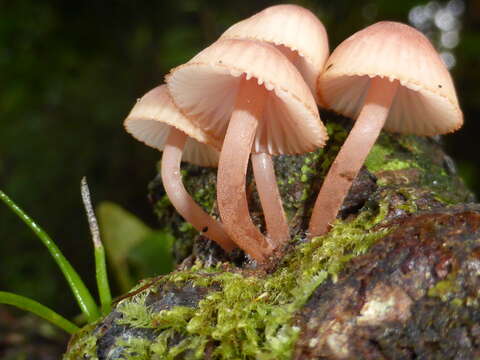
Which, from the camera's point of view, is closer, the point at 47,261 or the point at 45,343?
the point at 45,343

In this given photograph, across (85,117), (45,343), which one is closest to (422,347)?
(45,343)

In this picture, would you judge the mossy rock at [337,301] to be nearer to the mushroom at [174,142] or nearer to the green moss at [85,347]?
the green moss at [85,347]

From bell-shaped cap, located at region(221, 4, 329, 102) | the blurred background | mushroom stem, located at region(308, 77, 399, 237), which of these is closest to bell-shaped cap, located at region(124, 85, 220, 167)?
bell-shaped cap, located at region(221, 4, 329, 102)

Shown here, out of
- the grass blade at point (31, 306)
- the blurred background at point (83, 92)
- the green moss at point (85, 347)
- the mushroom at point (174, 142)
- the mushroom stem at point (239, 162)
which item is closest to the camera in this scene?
the green moss at point (85, 347)

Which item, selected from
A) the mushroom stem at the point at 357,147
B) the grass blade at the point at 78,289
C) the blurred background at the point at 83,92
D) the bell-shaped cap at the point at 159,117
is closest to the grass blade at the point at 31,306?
the grass blade at the point at 78,289

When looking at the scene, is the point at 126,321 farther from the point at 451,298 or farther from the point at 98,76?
the point at 98,76

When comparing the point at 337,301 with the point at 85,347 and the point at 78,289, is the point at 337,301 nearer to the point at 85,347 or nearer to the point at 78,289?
the point at 85,347
